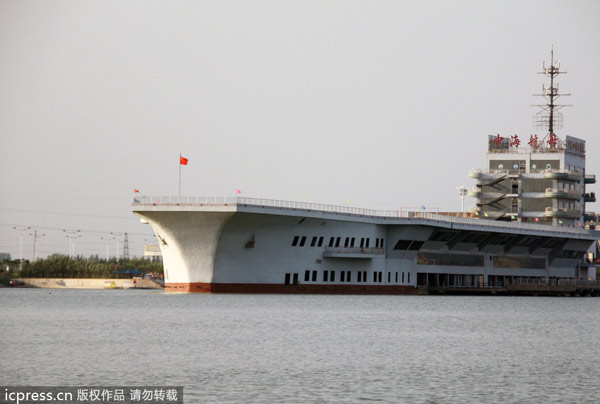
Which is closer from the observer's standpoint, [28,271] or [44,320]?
[44,320]

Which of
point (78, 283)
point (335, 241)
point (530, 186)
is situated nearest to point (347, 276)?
point (335, 241)

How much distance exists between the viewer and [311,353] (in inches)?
1678

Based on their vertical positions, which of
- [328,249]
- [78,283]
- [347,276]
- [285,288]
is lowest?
[78,283]

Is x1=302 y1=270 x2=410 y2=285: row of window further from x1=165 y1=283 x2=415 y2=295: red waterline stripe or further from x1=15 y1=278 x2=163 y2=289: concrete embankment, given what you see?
x1=15 y1=278 x2=163 y2=289: concrete embankment

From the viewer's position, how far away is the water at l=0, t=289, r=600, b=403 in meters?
32.5

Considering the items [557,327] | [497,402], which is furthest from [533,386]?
[557,327]

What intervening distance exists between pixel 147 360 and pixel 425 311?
129 feet

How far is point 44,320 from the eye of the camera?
2389 inches

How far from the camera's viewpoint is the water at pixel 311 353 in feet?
107

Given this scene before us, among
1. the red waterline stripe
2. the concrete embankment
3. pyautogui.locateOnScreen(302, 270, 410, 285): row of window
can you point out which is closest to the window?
pyautogui.locateOnScreen(302, 270, 410, 285): row of window

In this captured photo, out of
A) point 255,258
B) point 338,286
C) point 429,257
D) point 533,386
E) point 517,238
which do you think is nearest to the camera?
point 533,386

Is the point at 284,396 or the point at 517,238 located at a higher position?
the point at 517,238

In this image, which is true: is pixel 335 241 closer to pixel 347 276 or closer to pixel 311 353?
pixel 347 276

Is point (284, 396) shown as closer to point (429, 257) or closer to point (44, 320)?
point (44, 320)
